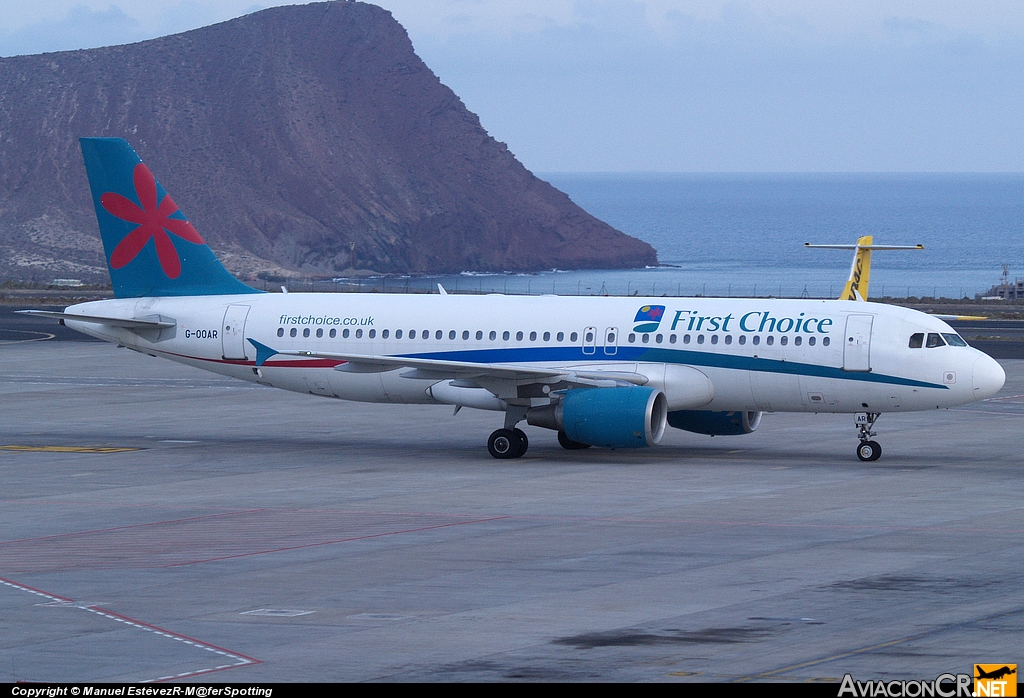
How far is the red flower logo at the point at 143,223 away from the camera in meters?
41.9

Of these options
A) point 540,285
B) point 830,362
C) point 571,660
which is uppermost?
point 540,285

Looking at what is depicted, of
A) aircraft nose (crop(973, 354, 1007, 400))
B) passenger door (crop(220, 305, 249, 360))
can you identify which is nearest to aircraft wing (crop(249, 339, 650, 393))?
passenger door (crop(220, 305, 249, 360))

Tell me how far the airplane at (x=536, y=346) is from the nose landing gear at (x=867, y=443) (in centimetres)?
5

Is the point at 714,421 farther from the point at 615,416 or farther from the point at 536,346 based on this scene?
the point at 536,346

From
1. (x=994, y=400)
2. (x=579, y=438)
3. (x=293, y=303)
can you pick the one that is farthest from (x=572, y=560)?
(x=994, y=400)

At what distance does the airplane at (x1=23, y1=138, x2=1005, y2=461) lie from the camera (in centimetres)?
3606

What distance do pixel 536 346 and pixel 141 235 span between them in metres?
12.3

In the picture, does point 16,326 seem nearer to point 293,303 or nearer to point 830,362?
point 293,303

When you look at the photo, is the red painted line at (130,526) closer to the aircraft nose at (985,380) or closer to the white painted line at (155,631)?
the white painted line at (155,631)

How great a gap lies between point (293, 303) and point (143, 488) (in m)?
9.73

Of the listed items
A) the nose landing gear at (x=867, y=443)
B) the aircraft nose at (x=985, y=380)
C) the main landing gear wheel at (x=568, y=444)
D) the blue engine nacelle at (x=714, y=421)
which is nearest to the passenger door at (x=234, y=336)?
the main landing gear wheel at (x=568, y=444)

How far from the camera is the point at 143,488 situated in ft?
108

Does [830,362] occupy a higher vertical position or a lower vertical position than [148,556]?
higher

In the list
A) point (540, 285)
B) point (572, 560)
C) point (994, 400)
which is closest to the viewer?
point (572, 560)
